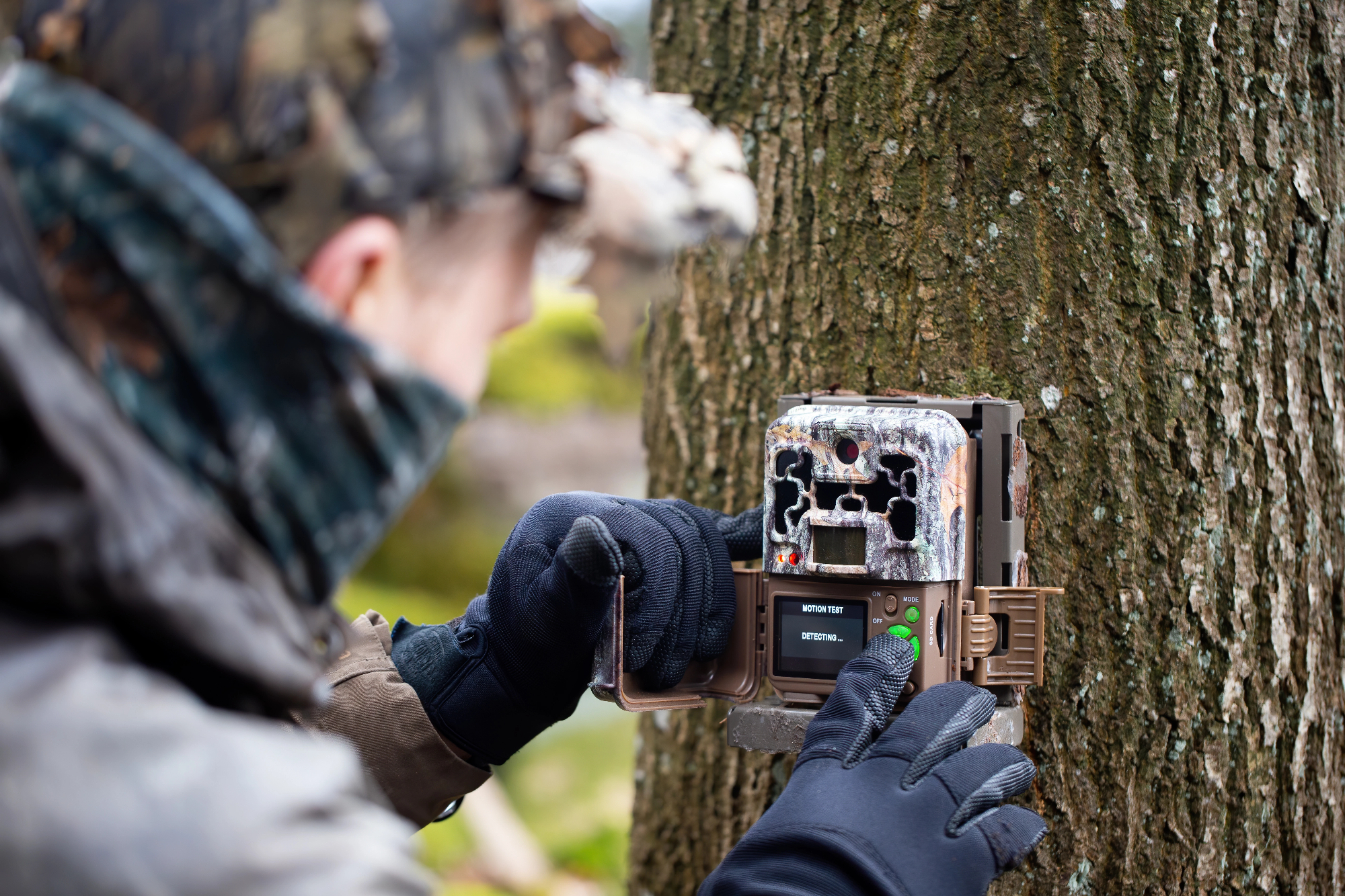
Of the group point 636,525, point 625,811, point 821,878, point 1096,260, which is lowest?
point 625,811

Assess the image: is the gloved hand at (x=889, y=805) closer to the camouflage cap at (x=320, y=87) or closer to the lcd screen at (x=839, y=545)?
the lcd screen at (x=839, y=545)

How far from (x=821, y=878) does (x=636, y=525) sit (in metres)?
0.55

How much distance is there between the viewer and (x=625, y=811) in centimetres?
568

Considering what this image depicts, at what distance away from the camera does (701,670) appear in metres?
1.57

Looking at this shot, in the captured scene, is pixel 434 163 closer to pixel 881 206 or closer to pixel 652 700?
pixel 652 700

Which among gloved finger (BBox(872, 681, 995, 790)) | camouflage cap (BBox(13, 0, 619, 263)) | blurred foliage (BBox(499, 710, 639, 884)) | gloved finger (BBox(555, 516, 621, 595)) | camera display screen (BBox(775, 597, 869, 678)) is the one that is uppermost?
camouflage cap (BBox(13, 0, 619, 263))

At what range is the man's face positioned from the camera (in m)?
0.93

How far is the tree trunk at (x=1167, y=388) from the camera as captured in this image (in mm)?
1626

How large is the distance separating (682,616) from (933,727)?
38 cm

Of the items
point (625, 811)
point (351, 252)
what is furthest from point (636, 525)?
point (625, 811)

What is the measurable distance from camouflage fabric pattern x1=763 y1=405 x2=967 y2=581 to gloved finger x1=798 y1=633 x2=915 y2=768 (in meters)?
0.11

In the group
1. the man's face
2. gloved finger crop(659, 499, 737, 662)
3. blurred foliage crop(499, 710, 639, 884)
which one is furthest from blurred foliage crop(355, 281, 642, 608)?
the man's face

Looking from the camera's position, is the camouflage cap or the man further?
the camouflage cap

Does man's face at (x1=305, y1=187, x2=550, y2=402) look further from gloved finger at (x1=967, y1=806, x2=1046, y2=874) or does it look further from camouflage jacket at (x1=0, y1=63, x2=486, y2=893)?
gloved finger at (x1=967, y1=806, x2=1046, y2=874)
